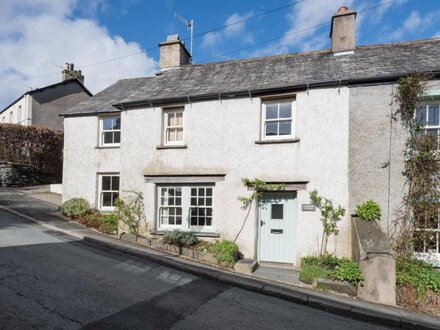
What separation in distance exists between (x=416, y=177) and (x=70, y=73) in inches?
1127

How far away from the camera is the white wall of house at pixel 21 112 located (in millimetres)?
25422

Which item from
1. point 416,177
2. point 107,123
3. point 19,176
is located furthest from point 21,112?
point 416,177

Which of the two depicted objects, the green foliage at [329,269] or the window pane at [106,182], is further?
the window pane at [106,182]

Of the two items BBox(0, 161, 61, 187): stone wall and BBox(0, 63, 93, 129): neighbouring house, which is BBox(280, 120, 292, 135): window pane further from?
BBox(0, 63, 93, 129): neighbouring house

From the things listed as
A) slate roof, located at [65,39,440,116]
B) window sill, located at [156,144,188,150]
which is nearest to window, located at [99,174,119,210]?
slate roof, located at [65,39,440,116]

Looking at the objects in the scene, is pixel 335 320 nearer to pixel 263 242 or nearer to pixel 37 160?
pixel 263 242

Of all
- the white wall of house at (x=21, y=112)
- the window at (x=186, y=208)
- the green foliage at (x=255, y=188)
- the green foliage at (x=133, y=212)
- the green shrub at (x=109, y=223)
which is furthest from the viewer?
the white wall of house at (x=21, y=112)

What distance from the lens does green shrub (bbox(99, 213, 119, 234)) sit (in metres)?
12.0

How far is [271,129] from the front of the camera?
1056 centimetres

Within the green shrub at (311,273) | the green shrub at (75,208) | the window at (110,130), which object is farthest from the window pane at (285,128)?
the green shrub at (75,208)

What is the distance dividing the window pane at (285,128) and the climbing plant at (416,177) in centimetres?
328

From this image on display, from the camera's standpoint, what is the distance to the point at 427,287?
736 centimetres

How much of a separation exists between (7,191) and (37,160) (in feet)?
13.2

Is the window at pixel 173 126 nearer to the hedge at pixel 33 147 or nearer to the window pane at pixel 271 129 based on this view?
the window pane at pixel 271 129
